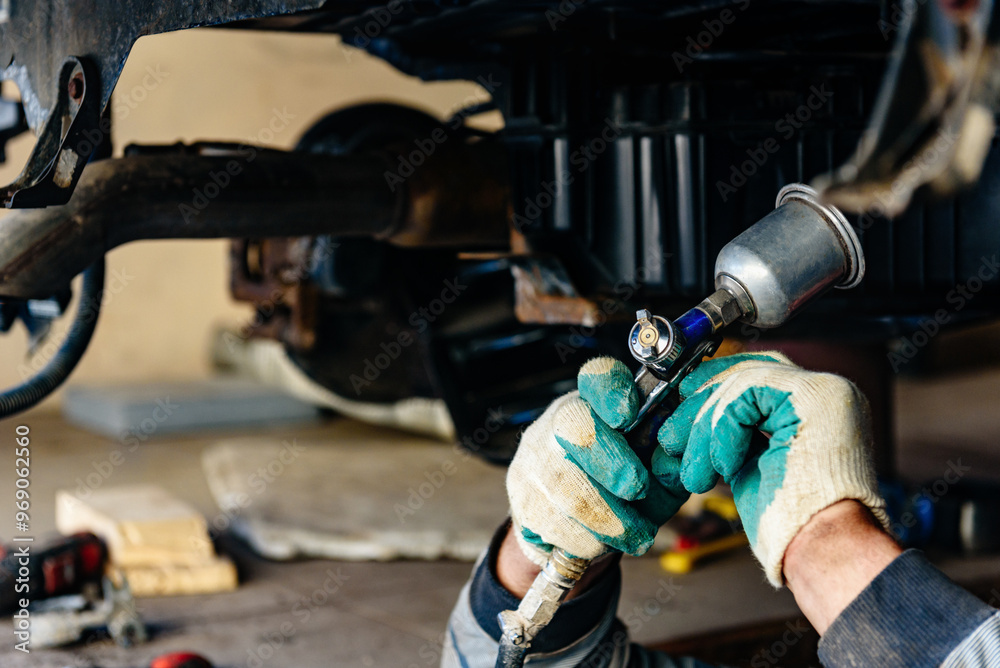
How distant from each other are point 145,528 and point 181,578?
6.6 inches

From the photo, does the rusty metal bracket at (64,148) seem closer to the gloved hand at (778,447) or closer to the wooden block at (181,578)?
the gloved hand at (778,447)

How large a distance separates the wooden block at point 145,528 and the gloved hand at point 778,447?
1640 millimetres

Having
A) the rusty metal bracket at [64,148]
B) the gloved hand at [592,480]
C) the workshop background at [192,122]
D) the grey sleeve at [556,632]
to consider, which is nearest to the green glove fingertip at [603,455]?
the gloved hand at [592,480]

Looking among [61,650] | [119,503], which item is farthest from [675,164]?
[119,503]

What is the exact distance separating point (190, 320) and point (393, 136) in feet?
12.0

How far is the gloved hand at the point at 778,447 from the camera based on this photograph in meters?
0.95

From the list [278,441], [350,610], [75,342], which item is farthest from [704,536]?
[278,441]

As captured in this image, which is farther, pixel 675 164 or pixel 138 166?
pixel 675 164

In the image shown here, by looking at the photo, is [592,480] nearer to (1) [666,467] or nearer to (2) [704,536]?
(1) [666,467]

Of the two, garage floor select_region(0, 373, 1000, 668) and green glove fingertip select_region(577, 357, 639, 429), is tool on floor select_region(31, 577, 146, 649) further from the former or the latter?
green glove fingertip select_region(577, 357, 639, 429)

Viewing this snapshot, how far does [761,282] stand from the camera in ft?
3.28

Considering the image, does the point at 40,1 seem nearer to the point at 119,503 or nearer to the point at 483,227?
the point at 483,227

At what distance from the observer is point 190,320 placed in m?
5.32

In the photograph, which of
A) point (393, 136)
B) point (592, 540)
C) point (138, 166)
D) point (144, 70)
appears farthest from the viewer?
point (144, 70)
